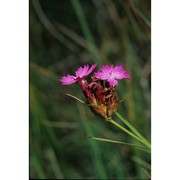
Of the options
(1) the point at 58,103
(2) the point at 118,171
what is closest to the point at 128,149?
(2) the point at 118,171

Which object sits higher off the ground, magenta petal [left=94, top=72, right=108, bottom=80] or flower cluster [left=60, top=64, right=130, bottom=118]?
magenta petal [left=94, top=72, right=108, bottom=80]
